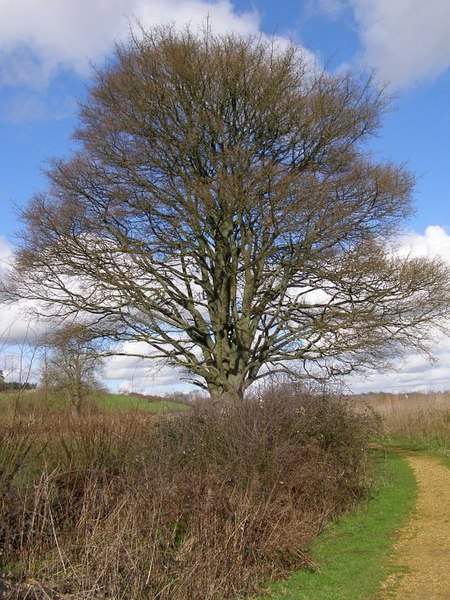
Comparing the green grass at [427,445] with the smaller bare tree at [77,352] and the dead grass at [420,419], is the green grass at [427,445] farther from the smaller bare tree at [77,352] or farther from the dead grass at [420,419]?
the smaller bare tree at [77,352]

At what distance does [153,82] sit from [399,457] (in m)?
13.9

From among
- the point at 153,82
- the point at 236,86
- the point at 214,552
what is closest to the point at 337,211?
the point at 236,86

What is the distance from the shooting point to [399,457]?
19953mm

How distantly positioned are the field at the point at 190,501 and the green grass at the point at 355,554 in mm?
26

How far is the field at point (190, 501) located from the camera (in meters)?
6.31

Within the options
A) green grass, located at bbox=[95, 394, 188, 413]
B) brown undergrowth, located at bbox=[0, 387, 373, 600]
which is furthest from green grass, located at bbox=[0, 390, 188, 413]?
brown undergrowth, located at bbox=[0, 387, 373, 600]

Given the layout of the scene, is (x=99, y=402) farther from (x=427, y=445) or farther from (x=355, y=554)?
(x=427, y=445)

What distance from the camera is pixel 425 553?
27.7ft

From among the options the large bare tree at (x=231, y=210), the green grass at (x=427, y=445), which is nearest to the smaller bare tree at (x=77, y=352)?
the large bare tree at (x=231, y=210)

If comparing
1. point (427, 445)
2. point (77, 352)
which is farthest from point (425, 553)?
point (427, 445)

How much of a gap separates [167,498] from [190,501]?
37 cm

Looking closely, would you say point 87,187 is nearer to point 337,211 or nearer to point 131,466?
point 337,211

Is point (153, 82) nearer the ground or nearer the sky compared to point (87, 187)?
nearer the sky

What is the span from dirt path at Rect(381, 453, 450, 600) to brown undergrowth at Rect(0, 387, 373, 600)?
1.31 metres
